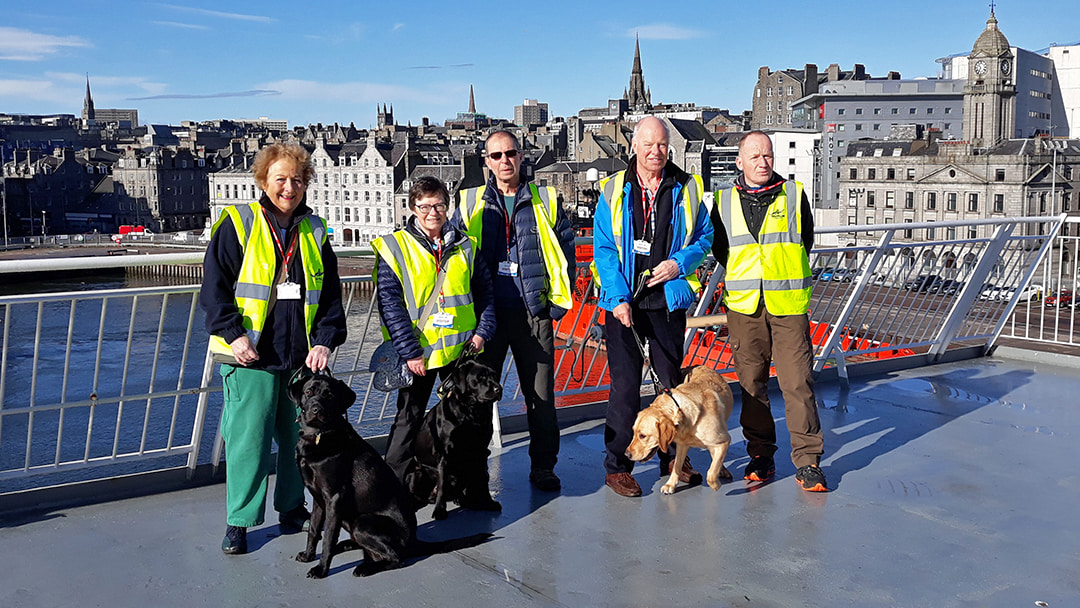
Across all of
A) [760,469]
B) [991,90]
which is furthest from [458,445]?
[991,90]

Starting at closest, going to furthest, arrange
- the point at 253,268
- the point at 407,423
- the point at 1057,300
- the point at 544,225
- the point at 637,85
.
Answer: the point at 253,268
the point at 407,423
the point at 544,225
the point at 1057,300
the point at 637,85

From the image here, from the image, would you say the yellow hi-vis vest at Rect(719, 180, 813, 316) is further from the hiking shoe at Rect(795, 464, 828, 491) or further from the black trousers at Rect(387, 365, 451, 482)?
the black trousers at Rect(387, 365, 451, 482)

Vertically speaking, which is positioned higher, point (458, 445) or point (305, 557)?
point (458, 445)

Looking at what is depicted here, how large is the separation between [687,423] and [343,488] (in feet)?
5.08

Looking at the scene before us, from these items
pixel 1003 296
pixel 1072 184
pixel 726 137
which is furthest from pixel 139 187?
pixel 1003 296

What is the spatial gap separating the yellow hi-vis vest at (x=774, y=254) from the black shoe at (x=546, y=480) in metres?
1.17

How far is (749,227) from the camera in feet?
14.2

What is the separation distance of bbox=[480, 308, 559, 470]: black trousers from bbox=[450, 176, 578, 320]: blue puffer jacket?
78 mm

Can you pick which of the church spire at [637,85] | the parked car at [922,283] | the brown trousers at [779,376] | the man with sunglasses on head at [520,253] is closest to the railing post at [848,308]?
the parked car at [922,283]

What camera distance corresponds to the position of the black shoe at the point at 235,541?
3.51m

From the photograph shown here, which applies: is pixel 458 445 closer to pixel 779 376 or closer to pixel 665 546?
pixel 665 546

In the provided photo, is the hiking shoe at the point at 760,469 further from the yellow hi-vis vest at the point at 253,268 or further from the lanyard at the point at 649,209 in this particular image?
the yellow hi-vis vest at the point at 253,268

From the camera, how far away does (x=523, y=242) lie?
13.5 ft

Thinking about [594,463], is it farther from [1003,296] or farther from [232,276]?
[1003,296]
